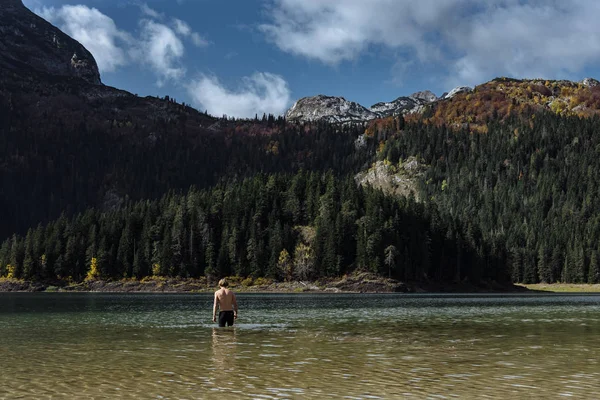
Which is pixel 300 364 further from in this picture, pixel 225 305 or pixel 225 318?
pixel 225 318

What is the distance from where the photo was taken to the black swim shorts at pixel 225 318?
41.7 m

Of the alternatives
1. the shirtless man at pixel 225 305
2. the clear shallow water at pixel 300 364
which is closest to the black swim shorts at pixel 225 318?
the shirtless man at pixel 225 305

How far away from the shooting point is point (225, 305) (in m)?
40.4

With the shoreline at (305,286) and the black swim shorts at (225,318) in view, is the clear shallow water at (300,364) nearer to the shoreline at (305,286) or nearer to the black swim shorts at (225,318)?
the black swim shorts at (225,318)

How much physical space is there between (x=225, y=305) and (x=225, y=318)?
2.08 m

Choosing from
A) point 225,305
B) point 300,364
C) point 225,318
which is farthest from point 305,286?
point 300,364

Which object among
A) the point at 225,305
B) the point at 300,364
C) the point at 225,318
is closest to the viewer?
the point at 300,364

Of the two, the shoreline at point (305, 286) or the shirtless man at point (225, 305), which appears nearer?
the shirtless man at point (225, 305)

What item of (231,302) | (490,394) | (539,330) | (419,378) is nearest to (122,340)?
(231,302)

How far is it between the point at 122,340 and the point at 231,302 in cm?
758

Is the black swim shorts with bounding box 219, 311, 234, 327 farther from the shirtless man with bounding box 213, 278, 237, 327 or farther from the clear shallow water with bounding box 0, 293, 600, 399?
the clear shallow water with bounding box 0, 293, 600, 399

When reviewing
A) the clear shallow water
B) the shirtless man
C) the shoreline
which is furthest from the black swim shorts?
the shoreline

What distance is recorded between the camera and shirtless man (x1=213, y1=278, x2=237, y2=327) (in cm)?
3867

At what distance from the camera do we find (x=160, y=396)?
60.3ft
